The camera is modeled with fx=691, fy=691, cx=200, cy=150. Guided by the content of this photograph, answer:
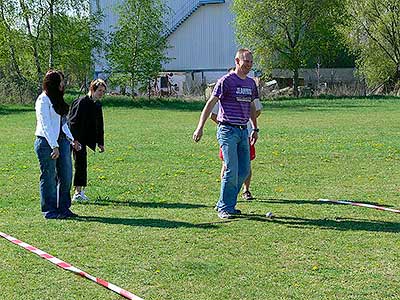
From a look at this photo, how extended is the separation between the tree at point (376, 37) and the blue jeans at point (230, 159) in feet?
135

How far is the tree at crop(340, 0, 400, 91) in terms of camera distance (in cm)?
4747

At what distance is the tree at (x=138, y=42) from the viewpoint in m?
43.1

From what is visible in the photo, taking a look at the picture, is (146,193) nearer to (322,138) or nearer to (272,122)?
(322,138)

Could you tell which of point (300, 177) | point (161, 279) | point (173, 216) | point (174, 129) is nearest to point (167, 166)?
point (300, 177)

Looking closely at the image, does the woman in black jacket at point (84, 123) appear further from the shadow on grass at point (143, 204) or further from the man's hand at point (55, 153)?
the man's hand at point (55, 153)

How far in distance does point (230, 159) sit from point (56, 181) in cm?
226

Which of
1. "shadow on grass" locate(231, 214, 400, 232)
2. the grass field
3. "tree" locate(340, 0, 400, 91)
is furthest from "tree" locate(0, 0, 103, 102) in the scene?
"shadow on grass" locate(231, 214, 400, 232)

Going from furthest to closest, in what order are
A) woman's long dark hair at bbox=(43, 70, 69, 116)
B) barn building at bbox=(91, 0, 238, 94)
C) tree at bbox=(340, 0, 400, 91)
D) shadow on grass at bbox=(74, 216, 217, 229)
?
barn building at bbox=(91, 0, 238, 94) → tree at bbox=(340, 0, 400, 91) → woman's long dark hair at bbox=(43, 70, 69, 116) → shadow on grass at bbox=(74, 216, 217, 229)

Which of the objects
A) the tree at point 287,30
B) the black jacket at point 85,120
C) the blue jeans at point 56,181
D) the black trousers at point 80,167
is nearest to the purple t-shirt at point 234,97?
the blue jeans at point 56,181

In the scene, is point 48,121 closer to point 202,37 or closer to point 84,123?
point 84,123

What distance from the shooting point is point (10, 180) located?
12.1m

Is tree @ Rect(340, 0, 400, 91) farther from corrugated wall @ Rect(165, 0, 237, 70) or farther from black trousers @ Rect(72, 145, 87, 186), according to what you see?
black trousers @ Rect(72, 145, 87, 186)

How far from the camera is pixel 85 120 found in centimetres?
1002

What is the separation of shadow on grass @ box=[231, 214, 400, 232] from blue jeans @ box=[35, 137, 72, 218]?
2220 mm
